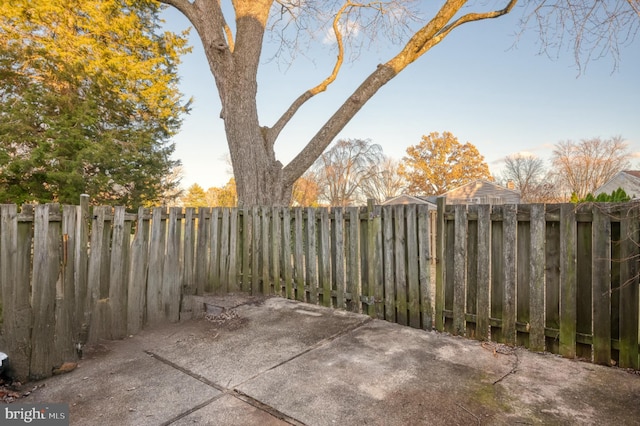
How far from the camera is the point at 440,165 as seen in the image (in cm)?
3647

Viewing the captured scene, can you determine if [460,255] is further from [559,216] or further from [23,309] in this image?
[23,309]

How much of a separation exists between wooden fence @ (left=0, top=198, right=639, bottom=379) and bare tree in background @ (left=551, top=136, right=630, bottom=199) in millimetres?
38132

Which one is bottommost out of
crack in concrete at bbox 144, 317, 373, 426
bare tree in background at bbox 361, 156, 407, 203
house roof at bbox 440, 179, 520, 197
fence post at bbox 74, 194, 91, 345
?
crack in concrete at bbox 144, 317, 373, 426

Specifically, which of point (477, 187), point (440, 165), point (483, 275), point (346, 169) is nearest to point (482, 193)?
point (477, 187)

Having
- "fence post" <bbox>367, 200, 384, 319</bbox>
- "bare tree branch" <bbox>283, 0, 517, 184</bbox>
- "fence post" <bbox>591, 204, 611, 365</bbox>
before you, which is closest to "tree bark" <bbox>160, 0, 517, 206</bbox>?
"bare tree branch" <bbox>283, 0, 517, 184</bbox>

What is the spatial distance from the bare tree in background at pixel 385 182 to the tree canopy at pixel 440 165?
960 mm

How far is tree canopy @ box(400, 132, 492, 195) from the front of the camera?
117 ft

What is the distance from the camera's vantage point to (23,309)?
107 inches

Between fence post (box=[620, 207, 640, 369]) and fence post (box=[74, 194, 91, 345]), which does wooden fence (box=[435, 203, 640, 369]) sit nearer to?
fence post (box=[620, 207, 640, 369])

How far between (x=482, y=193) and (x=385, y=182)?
1154cm

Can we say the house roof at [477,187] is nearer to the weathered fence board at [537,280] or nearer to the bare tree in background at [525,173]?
the bare tree in background at [525,173]

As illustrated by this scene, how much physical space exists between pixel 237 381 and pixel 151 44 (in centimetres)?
1509

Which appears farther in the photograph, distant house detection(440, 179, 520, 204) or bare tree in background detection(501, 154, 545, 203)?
bare tree in background detection(501, 154, 545, 203)

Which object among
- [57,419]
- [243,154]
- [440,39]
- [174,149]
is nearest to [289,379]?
[57,419]
